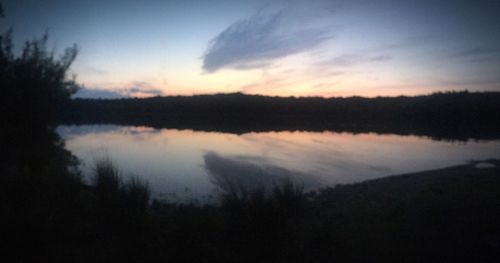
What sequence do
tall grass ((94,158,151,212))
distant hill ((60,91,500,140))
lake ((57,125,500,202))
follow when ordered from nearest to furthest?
1. tall grass ((94,158,151,212))
2. lake ((57,125,500,202))
3. distant hill ((60,91,500,140))

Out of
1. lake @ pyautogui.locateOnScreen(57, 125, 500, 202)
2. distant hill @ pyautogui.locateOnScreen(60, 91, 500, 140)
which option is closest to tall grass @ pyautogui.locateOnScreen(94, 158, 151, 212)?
lake @ pyautogui.locateOnScreen(57, 125, 500, 202)

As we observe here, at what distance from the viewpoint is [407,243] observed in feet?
17.7

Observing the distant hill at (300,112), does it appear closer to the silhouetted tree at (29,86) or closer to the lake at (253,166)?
the lake at (253,166)

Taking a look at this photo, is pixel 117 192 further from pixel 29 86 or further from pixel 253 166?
pixel 253 166

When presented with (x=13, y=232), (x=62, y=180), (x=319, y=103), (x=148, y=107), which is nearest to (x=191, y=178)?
(x=62, y=180)

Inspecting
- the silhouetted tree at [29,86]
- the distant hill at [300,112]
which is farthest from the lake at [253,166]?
→ the distant hill at [300,112]

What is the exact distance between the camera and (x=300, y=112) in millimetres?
132500

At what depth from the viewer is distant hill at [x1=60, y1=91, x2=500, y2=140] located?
7874 centimetres

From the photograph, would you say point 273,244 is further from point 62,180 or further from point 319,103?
point 319,103

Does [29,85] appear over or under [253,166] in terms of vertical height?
over

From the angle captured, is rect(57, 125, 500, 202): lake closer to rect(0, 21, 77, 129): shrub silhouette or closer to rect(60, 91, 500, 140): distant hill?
rect(0, 21, 77, 129): shrub silhouette

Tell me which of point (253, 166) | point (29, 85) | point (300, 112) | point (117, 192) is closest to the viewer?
point (117, 192)

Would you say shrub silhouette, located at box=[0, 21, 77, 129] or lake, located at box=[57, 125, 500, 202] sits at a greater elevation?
shrub silhouette, located at box=[0, 21, 77, 129]

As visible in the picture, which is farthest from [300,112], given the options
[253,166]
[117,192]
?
[117,192]
